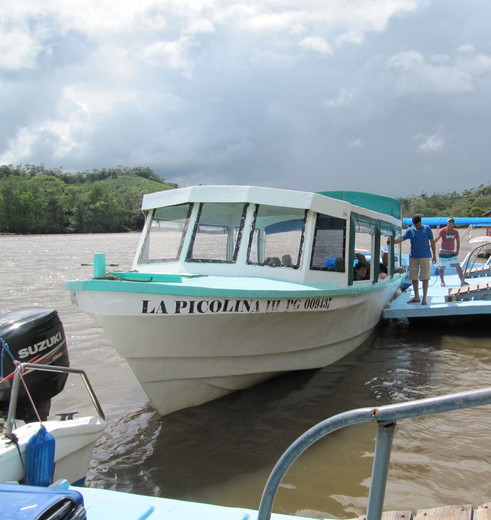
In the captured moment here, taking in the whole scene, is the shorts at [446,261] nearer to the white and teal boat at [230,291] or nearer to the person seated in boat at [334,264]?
the white and teal boat at [230,291]

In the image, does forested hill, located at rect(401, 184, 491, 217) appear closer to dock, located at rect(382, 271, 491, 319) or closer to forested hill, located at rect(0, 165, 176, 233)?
forested hill, located at rect(0, 165, 176, 233)

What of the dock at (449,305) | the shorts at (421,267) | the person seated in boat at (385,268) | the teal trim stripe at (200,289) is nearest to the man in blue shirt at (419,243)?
the shorts at (421,267)

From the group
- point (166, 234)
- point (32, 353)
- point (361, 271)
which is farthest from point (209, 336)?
point (361, 271)

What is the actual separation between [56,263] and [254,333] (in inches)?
946

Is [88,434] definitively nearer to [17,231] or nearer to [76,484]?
[76,484]

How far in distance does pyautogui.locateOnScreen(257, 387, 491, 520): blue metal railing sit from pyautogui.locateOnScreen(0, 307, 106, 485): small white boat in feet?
6.76

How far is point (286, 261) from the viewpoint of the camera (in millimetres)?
Result: 6328

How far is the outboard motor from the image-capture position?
162 inches

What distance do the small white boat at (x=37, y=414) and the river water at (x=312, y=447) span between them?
0.91 metres

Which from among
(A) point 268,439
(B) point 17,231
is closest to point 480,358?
(A) point 268,439

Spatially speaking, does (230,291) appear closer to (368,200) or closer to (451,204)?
(368,200)

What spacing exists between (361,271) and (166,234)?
3.13 meters

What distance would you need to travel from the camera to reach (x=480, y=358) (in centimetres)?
820

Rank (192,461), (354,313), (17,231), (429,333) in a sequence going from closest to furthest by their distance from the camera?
(192,461)
(354,313)
(429,333)
(17,231)
